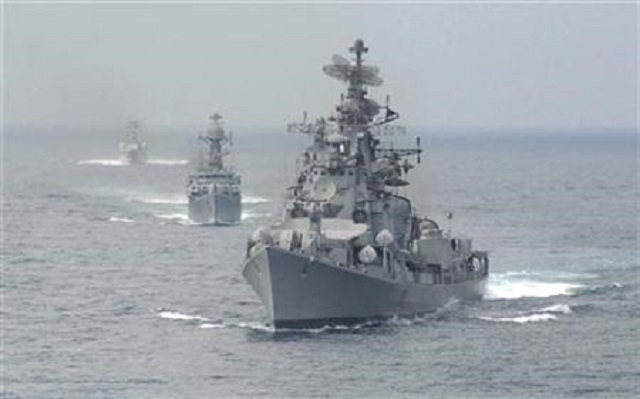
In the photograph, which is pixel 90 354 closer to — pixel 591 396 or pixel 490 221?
pixel 591 396

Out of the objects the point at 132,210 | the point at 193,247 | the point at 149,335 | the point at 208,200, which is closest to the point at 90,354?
the point at 149,335

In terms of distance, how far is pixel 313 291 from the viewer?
68000 mm

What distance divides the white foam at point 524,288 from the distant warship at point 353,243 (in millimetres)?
1755

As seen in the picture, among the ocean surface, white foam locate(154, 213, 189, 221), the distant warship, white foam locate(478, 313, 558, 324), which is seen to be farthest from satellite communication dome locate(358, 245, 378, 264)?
white foam locate(154, 213, 189, 221)

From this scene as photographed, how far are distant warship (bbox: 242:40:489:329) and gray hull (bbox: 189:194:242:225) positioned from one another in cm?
4582

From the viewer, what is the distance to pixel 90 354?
62.6 meters

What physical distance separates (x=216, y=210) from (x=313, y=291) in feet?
201

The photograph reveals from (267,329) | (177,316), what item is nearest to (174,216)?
(177,316)

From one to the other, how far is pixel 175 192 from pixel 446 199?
39502 mm

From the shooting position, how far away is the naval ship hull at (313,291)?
6775cm

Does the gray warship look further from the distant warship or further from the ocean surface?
the distant warship

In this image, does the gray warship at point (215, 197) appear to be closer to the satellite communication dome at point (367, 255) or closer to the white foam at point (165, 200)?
the white foam at point (165, 200)

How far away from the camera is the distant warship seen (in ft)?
223

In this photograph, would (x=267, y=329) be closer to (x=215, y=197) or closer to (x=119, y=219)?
(x=215, y=197)
